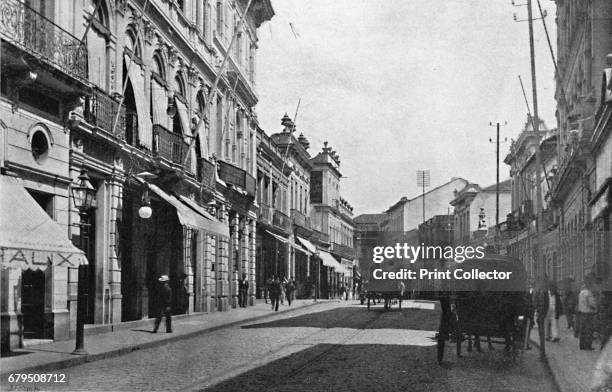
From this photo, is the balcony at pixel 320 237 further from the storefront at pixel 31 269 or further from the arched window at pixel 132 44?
the storefront at pixel 31 269

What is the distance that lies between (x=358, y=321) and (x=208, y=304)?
6.41m

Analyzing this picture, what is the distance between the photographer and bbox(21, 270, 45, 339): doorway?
49.8 feet

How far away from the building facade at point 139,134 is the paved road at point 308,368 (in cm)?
303

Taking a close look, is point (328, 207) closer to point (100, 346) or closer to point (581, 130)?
point (581, 130)

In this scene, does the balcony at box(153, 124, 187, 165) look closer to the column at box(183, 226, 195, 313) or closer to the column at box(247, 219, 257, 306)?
the column at box(183, 226, 195, 313)

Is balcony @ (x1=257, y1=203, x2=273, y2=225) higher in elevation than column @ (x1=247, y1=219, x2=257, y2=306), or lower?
higher

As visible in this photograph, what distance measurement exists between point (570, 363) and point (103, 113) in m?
11.7

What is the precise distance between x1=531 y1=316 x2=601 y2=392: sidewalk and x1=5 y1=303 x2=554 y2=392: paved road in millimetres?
261

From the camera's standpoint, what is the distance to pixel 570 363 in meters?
12.7

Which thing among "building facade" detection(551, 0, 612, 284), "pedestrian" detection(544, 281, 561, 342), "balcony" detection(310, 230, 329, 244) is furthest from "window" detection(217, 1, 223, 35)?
"balcony" detection(310, 230, 329, 244)

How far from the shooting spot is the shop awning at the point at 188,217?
20875 millimetres

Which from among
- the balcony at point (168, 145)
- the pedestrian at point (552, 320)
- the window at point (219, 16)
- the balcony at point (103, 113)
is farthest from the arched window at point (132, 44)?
the pedestrian at point (552, 320)

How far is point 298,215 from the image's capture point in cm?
5266

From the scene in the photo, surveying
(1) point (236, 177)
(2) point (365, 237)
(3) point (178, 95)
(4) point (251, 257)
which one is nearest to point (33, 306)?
(3) point (178, 95)
